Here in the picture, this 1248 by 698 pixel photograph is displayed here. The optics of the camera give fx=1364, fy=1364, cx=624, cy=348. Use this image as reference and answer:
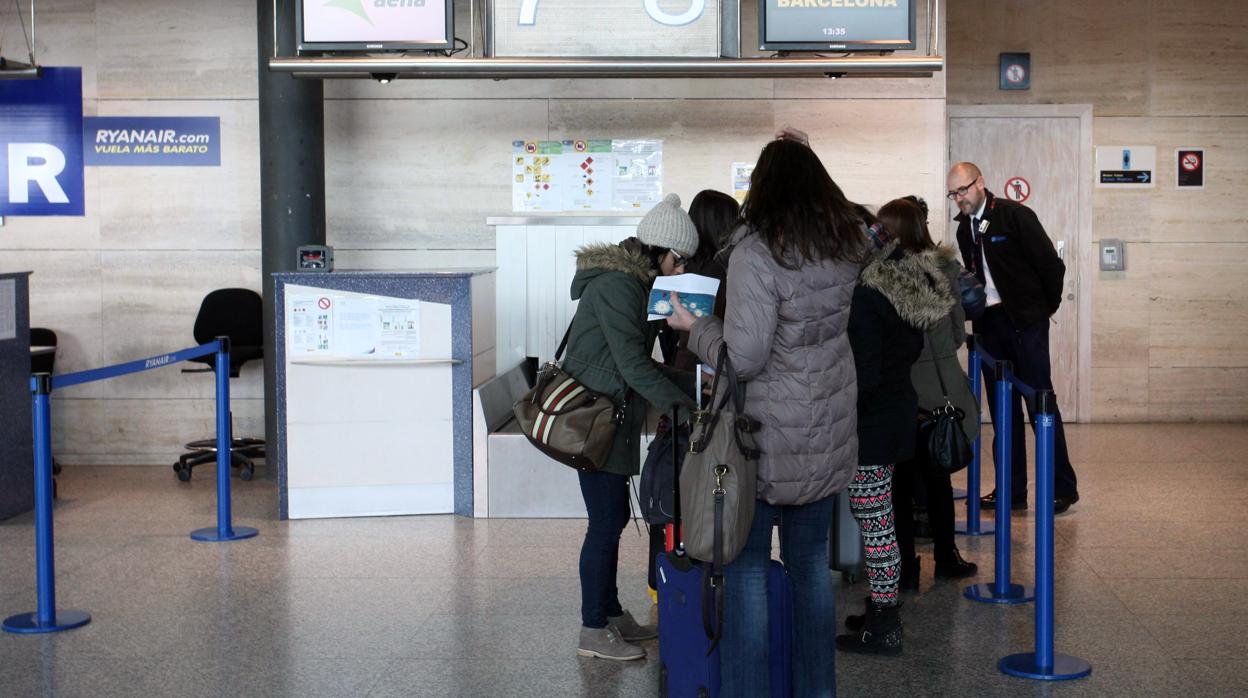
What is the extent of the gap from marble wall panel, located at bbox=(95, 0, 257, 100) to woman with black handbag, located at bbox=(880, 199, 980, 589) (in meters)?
4.93

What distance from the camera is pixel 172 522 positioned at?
22.0 ft

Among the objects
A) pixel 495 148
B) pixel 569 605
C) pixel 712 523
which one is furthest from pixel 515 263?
pixel 712 523

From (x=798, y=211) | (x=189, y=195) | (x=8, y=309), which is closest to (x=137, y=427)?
(x=189, y=195)

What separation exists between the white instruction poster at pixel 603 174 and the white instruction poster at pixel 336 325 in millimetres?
1977

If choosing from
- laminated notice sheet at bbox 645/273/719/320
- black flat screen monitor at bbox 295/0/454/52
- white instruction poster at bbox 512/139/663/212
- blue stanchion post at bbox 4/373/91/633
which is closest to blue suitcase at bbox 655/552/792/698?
laminated notice sheet at bbox 645/273/719/320

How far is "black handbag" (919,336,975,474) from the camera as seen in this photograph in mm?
4863

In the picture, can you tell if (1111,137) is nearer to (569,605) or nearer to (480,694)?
(569,605)

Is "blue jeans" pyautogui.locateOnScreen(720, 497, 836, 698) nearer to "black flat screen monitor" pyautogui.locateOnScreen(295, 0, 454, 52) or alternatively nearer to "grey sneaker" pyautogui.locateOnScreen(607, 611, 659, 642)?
"grey sneaker" pyautogui.locateOnScreen(607, 611, 659, 642)

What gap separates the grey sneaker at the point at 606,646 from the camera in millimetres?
4383

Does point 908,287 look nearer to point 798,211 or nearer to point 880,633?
point 798,211

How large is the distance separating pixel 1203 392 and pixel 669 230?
7033mm

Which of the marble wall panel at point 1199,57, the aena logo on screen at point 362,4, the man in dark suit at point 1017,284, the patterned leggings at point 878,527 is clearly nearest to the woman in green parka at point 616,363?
the patterned leggings at point 878,527

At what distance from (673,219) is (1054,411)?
131 cm

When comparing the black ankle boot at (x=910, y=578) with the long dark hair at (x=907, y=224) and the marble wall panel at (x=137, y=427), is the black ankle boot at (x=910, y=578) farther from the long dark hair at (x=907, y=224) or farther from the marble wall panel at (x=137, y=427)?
the marble wall panel at (x=137, y=427)
